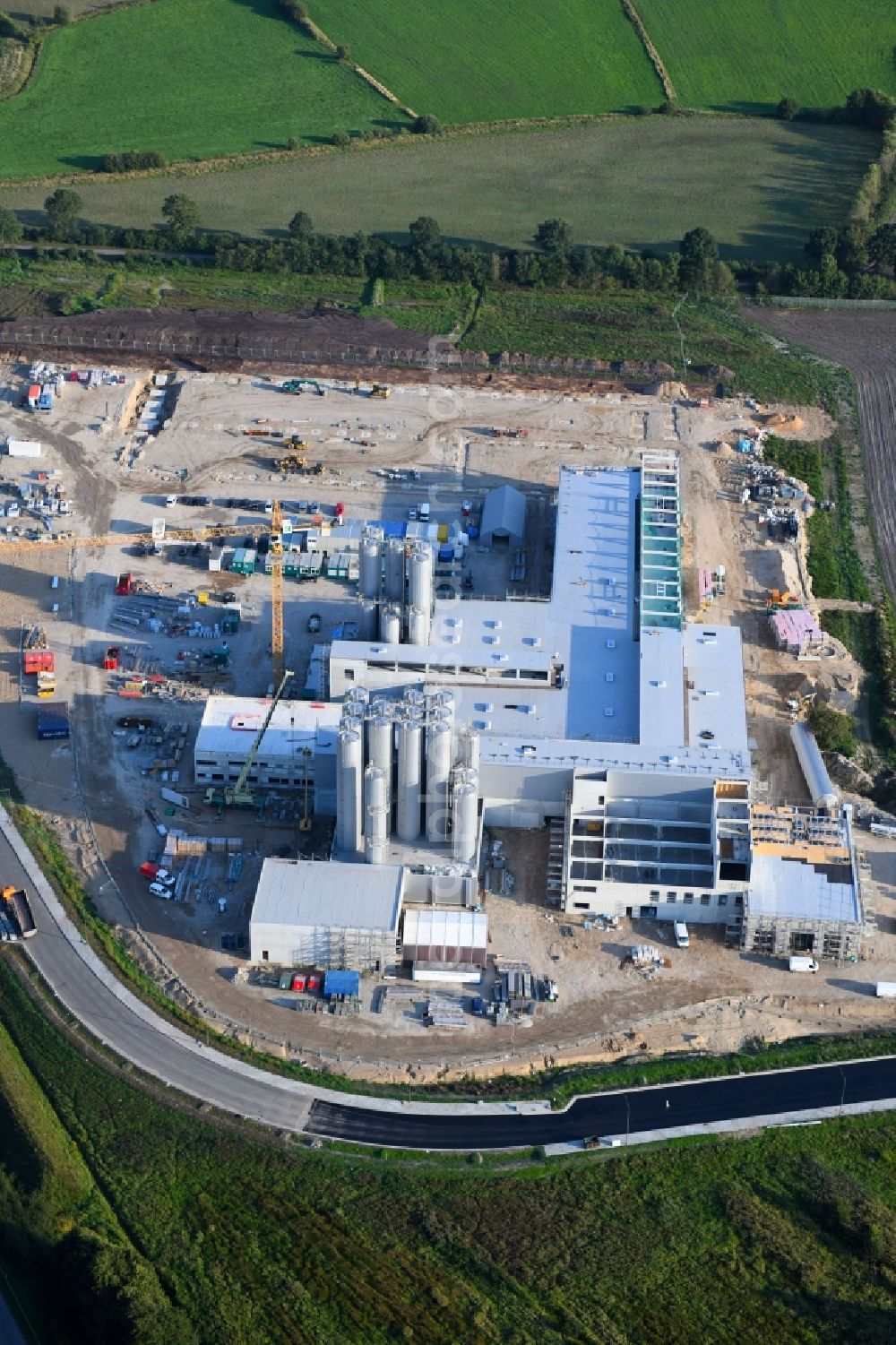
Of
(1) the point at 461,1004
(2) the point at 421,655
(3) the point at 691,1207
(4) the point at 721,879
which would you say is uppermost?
(2) the point at 421,655

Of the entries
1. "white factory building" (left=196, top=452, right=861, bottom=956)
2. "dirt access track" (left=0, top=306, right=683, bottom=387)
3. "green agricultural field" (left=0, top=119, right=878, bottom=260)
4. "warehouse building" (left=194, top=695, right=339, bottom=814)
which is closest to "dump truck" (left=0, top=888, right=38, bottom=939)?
"warehouse building" (left=194, top=695, right=339, bottom=814)

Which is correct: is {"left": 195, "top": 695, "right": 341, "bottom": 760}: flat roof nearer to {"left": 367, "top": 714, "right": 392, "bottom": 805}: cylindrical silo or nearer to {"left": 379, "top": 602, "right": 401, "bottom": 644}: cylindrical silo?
{"left": 379, "top": 602, "right": 401, "bottom": 644}: cylindrical silo

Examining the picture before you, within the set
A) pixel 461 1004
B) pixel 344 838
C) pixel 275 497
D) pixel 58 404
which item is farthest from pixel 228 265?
pixel 461 1004

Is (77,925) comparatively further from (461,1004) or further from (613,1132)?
(613,1132)

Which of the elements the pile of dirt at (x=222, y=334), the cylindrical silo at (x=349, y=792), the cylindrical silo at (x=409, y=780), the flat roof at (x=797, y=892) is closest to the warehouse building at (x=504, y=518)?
the pile of dirt at (x=222, y=334)

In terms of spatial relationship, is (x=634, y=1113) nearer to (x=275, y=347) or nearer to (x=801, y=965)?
(x=801, y=965)

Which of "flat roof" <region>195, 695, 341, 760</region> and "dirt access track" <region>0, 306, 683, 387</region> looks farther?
"dirt access track" <region>0, 306, 683, 387</region>

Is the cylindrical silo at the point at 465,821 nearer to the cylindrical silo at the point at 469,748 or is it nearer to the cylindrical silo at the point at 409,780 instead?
the cylindrical silo at the point at 469,748
